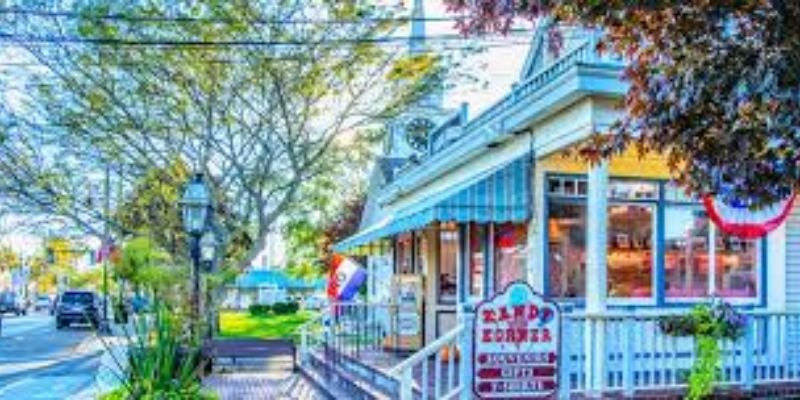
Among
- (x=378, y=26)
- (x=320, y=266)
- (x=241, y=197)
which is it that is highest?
(x=378, y=26)

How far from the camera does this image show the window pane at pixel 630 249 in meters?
13.2

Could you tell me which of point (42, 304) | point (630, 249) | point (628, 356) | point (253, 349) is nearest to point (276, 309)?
point (253, 349)

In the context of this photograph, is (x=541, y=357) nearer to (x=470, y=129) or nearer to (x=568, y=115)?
(x=568, y=115)

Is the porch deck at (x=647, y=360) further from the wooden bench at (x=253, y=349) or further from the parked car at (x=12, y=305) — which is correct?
the parked car at (x=12, y=305)

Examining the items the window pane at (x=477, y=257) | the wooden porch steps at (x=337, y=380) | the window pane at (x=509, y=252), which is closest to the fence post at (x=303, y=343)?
the wooden porch steps at (x=337, y=380)

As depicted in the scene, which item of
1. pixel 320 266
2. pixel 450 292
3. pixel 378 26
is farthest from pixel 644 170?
pixel 320 266

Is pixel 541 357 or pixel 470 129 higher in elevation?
pixel 470 129

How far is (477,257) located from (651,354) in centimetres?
566

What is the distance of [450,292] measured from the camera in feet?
58.0

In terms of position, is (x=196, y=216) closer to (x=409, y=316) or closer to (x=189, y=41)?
(x=409, y=316)

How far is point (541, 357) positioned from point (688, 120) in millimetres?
2820

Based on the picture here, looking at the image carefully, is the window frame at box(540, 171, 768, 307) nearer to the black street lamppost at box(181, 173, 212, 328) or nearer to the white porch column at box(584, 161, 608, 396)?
the white porch column at box(584, 161, 608, 396)

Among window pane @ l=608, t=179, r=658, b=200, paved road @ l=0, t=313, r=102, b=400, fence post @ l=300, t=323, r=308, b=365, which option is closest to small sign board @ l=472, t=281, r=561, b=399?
window pane @ l=608, t=179, r=658, b=200

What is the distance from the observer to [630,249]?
13266mm
